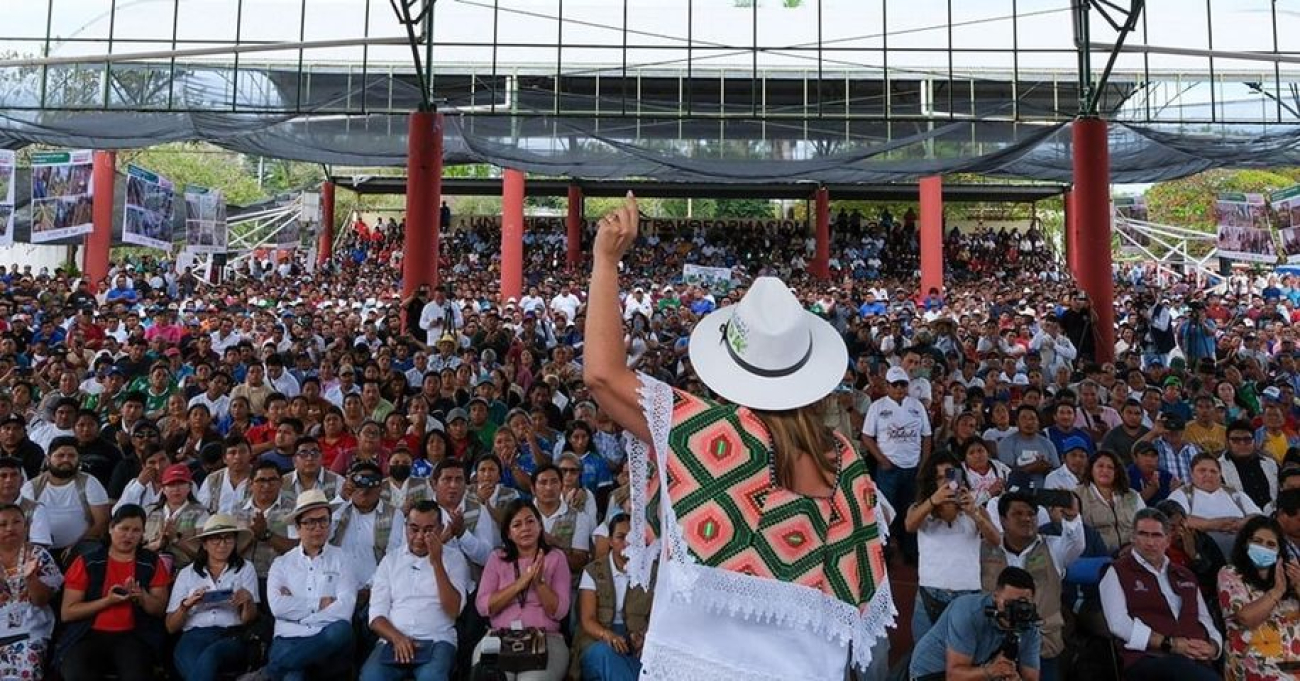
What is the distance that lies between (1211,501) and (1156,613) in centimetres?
146

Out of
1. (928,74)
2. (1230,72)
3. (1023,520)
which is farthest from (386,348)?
(1230,72)

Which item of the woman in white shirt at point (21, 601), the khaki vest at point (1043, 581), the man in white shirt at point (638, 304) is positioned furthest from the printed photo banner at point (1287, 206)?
the woman in white shirt at point (21, 601)

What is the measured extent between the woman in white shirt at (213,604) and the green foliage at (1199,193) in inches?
1431

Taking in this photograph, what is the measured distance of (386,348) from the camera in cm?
941

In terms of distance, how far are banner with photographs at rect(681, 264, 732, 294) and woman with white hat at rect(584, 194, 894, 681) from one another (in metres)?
15.9

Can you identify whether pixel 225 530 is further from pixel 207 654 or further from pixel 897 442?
pixel 897 442

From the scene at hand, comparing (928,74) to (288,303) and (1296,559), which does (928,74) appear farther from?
(1296,559)

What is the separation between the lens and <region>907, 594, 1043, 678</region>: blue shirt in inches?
150

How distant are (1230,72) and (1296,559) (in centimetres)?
1510

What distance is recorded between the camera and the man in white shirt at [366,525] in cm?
495

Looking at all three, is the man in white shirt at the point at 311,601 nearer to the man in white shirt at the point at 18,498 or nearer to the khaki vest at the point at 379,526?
the khaki vest at the point at 379,526

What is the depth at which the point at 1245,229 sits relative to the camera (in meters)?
16.4

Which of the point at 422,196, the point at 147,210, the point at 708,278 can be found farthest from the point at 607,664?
the point at 147,210

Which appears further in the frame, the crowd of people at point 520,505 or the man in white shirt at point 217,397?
the man in white shirt at point 217,397
